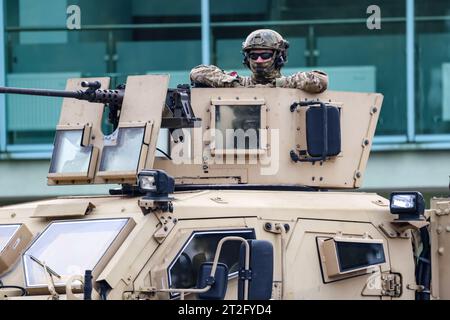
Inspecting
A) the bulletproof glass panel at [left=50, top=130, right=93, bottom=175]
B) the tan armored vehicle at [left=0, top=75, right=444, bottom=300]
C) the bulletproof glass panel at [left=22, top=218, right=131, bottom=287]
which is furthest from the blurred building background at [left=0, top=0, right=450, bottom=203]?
the bulletproof glass panel at [left=22, top=218, right=131, bottom=287]

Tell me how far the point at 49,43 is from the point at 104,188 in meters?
2.29

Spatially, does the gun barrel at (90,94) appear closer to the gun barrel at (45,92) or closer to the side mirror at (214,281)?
the gun barrel at (45,92)

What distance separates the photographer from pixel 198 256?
952cm

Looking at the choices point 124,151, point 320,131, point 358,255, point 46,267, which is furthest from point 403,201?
point 46,267

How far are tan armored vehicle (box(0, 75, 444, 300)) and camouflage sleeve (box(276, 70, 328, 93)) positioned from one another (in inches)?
3.1

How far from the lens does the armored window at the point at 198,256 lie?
30.8 ft

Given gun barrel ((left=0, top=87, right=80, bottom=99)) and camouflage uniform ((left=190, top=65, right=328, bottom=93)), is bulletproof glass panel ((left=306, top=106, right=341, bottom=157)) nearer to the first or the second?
camouflage uniform ((left=190, top=65, right=328, bottom=93))

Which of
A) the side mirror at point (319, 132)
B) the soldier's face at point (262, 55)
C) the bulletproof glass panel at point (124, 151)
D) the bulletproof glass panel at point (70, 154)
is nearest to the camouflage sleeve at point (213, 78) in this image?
the soldier's face at point (262, 55)

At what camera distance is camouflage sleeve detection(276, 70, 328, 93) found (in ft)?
36.4

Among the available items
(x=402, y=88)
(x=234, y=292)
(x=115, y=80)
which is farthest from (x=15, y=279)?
(x=402, y=88)

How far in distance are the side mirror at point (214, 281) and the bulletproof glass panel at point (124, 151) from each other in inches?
71.1

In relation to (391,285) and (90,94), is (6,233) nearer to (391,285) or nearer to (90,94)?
(90,94)

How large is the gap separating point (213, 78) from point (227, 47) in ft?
24.3
